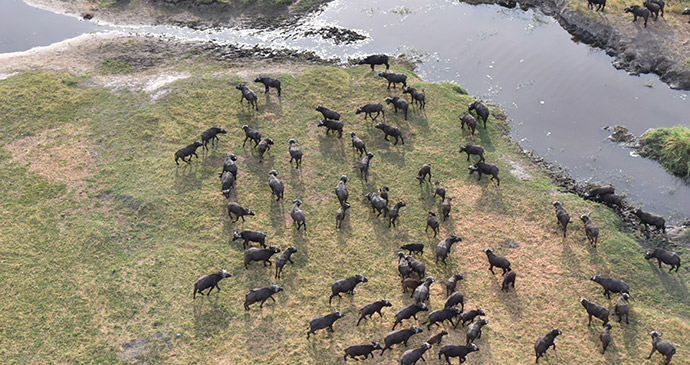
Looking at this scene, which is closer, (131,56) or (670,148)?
(670,148)

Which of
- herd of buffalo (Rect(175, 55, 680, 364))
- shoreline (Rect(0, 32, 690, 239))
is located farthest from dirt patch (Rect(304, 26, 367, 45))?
herd of buffalo (Rect(175, 55, 680, 364))

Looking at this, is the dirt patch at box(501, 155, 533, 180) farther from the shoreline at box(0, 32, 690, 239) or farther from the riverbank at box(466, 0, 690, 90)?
the riverbank at box(466, 0, 690, 90)

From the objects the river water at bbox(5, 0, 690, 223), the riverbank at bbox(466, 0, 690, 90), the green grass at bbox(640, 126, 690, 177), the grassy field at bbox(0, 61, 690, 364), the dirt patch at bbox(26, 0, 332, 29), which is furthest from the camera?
the dirt patch at bbox(26, 0, 332, 29)

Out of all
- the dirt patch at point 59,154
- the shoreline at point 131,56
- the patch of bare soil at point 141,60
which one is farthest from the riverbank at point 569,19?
the dirt patch at point 59,154

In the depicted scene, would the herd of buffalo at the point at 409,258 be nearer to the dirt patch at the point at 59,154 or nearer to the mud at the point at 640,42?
the dirt patch at the point at 59,154

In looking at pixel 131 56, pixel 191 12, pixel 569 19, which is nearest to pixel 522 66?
pixel 569 19

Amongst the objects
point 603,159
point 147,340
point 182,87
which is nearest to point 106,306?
point 147,340

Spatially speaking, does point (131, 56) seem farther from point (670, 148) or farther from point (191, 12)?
point (670, 148)

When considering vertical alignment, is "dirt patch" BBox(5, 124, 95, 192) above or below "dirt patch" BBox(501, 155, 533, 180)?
below
